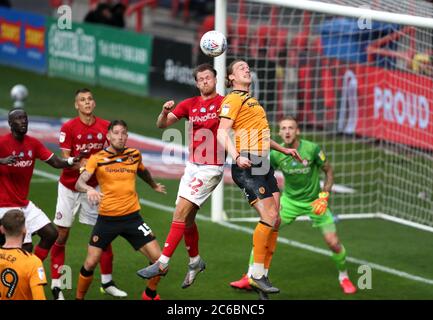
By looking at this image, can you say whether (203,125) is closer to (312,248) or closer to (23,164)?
(23,164)

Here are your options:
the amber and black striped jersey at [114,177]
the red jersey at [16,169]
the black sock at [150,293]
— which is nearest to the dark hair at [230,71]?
the amber and black striped jersey at [114,177]

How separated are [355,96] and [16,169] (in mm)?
10578

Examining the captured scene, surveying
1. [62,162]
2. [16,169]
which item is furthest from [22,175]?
[62,162]

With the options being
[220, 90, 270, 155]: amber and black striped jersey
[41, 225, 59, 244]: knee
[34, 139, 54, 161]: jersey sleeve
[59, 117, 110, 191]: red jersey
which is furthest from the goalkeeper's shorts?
[34, 139, 54, 161]: jersey sleeve

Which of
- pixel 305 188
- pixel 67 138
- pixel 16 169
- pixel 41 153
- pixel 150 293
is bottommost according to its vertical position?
pixel 150 293

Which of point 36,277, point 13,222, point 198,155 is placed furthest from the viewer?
point 198,155

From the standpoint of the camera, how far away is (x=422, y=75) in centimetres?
2061

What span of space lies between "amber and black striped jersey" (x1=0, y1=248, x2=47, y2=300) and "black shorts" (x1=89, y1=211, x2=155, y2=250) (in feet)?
9.19

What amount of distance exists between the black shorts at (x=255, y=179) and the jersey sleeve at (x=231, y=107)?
1.64ft

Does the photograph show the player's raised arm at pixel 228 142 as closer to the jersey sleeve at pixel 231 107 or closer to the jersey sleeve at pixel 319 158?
the jersey sleeve at pixel 231 107

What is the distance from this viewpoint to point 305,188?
16.3m

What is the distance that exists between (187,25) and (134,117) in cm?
705

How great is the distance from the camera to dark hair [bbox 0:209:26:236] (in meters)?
11.7

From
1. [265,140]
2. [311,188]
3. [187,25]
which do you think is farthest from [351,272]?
[187,25]
